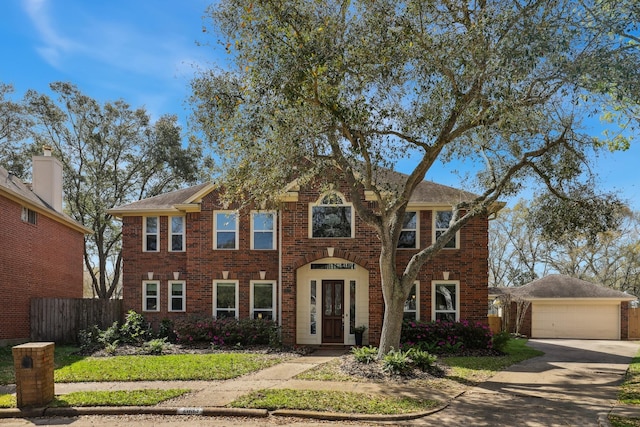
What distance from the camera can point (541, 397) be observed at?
1059cm

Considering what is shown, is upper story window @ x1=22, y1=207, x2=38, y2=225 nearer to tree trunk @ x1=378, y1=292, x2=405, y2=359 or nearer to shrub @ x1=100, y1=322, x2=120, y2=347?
shrub @ x1=100, y1=322, x2=120, y2=347

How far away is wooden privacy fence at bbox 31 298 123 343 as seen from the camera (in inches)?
770

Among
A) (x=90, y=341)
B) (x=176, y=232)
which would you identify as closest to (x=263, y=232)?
(x=176, y=232)

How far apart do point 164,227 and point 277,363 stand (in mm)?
9040

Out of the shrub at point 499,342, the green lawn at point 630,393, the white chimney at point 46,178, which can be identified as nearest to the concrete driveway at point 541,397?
the green lawn at point 630,393

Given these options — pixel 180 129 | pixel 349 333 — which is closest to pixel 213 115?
pixel 349 333

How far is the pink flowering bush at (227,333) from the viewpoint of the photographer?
18.2 m

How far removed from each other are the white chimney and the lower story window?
6.50 m

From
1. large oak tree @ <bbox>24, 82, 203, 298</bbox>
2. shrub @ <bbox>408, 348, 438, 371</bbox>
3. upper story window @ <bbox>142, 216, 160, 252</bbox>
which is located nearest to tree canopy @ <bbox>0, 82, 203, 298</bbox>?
large oak tree @ <bbox>24, 82, 203, 298</bbox>

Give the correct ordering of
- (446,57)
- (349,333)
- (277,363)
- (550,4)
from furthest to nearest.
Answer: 1. (349,333)
2. (277,363)
3. (446,57)
4. (550,4)

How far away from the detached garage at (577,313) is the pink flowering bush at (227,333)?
50.6 feet

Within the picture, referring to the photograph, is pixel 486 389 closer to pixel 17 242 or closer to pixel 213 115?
pixel 213 115

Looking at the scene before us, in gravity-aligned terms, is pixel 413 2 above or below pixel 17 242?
above

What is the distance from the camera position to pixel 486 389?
11336 millimetres
